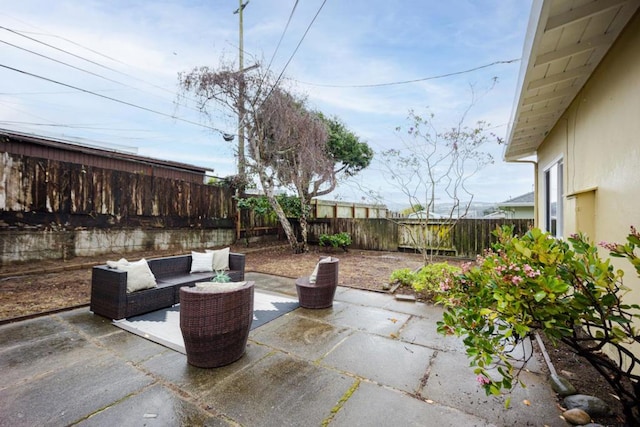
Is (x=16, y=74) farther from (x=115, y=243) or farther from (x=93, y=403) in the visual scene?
(x=93, y=403)

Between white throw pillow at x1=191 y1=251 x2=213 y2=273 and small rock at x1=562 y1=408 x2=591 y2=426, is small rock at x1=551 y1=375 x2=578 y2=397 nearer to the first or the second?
small rock at x1=562 y1=408 x2=591 y2=426

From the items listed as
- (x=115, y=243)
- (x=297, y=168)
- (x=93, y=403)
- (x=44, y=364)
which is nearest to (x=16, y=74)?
(x=115, y=243)

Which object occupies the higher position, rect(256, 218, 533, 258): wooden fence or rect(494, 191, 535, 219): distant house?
rect(494, 191, 535, 219): distant house

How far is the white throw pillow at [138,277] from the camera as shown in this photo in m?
3.38

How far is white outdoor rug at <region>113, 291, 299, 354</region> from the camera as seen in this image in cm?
280

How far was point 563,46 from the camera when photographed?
225 cm

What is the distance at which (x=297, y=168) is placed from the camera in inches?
347

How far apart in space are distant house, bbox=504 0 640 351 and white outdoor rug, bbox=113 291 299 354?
356cm

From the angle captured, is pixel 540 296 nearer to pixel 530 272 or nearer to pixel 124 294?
pixel 530 272

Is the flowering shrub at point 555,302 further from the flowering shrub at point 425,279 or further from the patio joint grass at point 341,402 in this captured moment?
the flowering shrub at point 425,279

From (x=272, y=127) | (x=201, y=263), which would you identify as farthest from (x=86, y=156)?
(x=201, y=263)

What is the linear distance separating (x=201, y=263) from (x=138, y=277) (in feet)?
3.73

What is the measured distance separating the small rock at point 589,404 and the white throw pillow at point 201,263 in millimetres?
4514

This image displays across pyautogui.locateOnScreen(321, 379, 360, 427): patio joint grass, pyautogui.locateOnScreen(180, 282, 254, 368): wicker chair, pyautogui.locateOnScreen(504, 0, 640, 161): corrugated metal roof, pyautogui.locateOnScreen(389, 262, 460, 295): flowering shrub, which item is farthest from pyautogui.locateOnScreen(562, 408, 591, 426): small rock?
pyautogui.locateOnScreen(504, 0, 640, 161): corrugated metal roof
